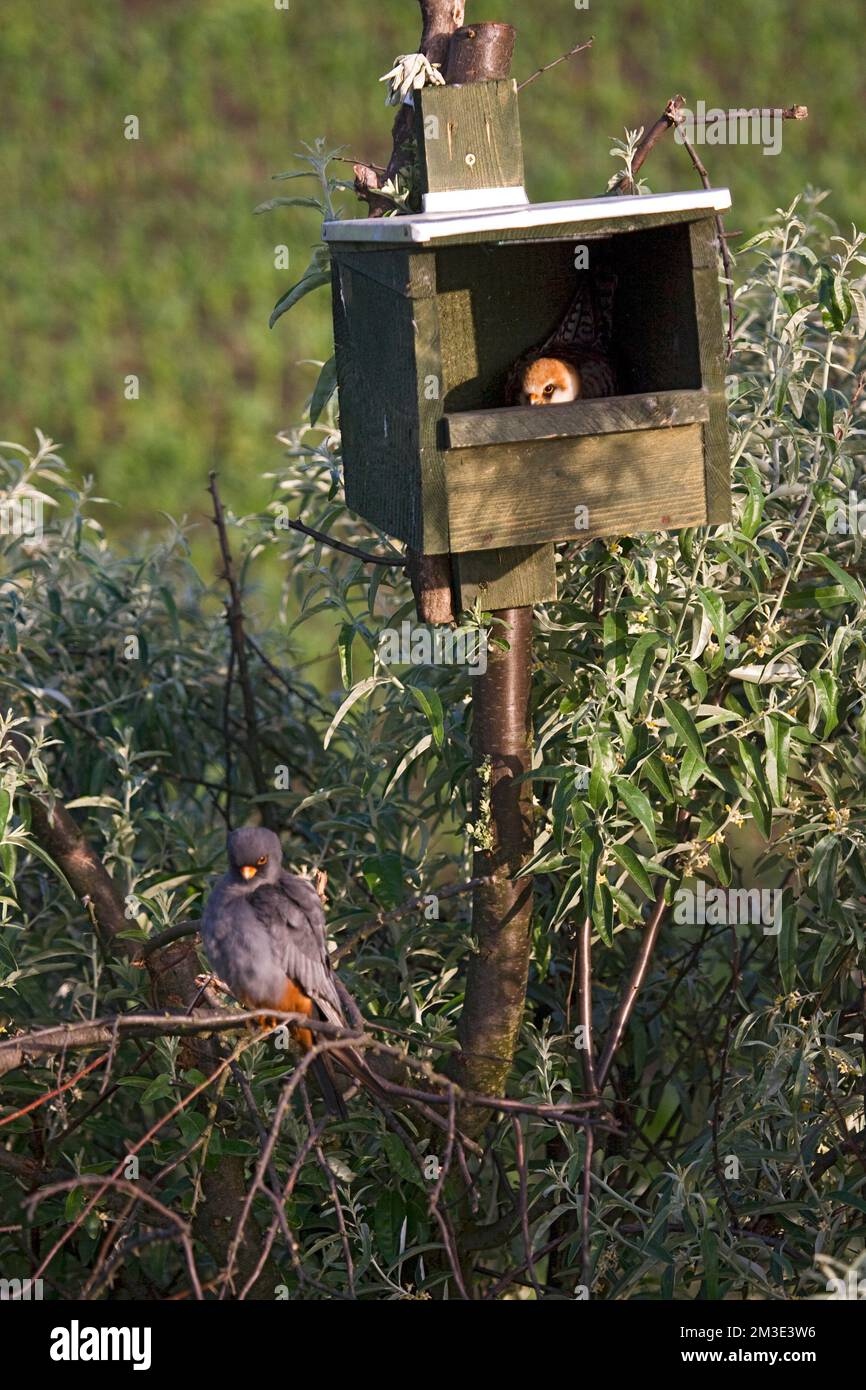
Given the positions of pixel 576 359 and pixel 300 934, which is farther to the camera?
pixel 576 359

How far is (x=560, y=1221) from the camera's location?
2.84m

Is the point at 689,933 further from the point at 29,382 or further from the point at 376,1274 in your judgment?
the point at 29,382

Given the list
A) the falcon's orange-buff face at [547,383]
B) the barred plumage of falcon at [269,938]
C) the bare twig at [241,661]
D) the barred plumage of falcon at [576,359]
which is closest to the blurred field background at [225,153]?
the bare twig at [241,661]

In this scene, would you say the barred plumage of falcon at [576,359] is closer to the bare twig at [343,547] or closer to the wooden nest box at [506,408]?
the wooden nest box at [506,408]

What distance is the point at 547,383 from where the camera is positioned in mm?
2578

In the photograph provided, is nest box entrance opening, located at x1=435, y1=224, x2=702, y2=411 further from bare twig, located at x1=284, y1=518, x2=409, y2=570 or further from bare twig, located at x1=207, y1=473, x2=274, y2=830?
bare twig, located at x1=207, y1=473, x2=274, y2=830

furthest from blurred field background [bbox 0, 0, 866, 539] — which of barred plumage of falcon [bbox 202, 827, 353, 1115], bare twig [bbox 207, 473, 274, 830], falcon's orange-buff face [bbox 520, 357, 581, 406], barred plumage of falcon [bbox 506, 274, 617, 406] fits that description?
barred plumage of falcon [bbox 202, 827, 353, 1115]

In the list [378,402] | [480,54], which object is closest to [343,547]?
[378,402]

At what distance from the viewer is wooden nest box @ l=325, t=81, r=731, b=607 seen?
89.1 inches

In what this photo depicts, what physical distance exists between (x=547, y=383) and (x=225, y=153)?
8.62m

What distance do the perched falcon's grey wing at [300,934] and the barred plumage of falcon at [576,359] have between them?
913 mm

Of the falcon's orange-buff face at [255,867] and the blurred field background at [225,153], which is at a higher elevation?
the blurred field background at [225,153]

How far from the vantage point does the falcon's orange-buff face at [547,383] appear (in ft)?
8.39

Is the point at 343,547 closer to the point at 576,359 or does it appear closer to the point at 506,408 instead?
the point at 506,408
